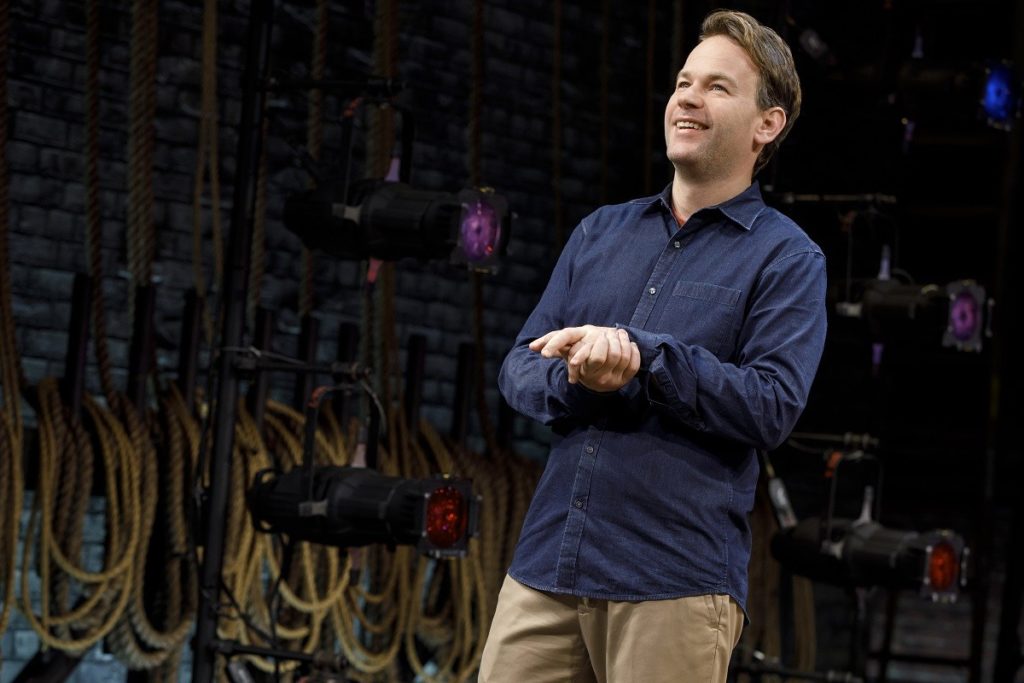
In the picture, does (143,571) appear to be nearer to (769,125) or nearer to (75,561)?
(75,561)

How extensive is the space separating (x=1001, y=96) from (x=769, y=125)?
2389 millimetres

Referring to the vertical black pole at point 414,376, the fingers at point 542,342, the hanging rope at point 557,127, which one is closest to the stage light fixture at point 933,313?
the hanging rope at point 557,127

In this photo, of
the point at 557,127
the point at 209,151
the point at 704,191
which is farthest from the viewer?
the point at 557,127

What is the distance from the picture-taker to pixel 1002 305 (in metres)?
4.74

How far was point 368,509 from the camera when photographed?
3158 millimetres

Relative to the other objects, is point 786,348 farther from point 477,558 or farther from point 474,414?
point 474,414

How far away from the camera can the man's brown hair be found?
1.95 m

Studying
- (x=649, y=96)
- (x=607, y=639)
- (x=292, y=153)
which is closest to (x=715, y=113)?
(x=607, y=639)

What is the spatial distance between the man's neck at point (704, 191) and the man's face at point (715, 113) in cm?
1

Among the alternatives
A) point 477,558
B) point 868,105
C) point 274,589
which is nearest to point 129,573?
point 274,589

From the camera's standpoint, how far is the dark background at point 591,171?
3.68m

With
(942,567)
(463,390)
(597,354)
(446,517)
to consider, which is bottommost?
(942,567)

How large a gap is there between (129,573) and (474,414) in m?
1.27

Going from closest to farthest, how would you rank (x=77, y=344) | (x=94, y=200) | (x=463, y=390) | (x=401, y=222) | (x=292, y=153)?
(x=401, y=222) → (x=77, y=344) → (x=94, y=200) → (x=292, y=153) → (x=463, y=390)
